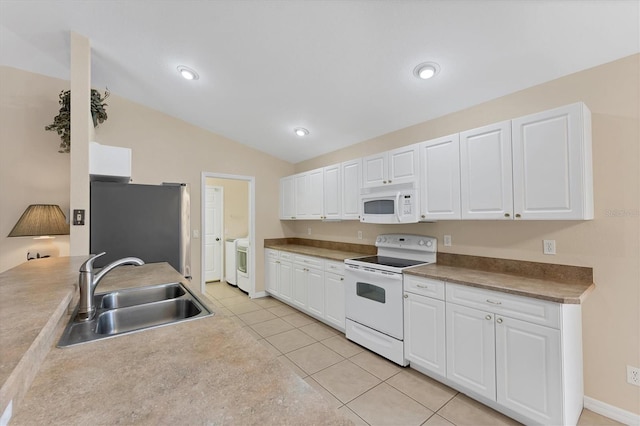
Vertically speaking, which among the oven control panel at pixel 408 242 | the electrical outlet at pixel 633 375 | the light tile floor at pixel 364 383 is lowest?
the light tile floor at pixel 364 383

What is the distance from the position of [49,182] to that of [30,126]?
65 centimetres

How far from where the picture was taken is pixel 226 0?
1.90 metres

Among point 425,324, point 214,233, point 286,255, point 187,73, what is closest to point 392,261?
point 425,324

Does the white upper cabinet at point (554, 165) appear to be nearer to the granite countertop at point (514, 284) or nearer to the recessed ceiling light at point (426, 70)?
the granite countertop at point (514, 284)

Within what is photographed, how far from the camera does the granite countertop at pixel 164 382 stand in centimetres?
63

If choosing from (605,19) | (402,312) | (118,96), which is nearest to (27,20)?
(118,96)

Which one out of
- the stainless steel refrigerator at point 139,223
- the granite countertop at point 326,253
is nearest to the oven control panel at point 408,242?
the granite countertop at point 326,253

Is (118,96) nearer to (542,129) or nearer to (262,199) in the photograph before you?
(262,199)

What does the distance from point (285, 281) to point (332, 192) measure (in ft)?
5.14

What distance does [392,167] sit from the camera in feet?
9.78

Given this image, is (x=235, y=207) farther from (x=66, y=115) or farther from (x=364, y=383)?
Answer: (x=364, y=383)

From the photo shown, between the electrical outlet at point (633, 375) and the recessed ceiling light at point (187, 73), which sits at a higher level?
the recessed ceiling light at point (187, 73)

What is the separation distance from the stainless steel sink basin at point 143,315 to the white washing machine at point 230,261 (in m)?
3.88

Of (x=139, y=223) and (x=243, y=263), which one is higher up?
(x=139, y=223)
